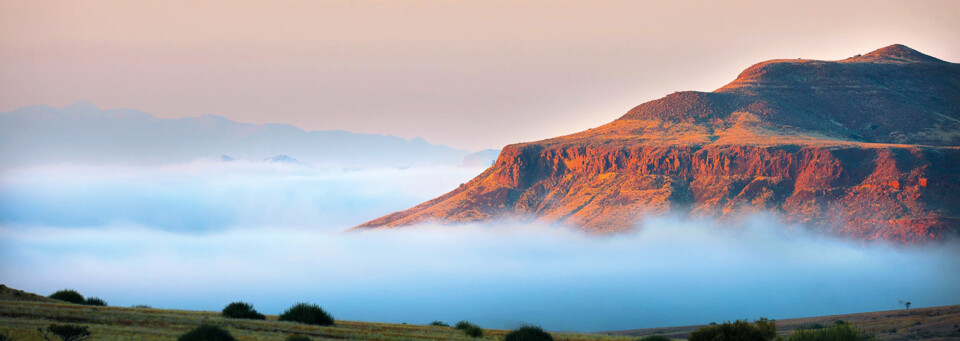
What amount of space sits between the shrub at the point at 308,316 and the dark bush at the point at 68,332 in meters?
14.7

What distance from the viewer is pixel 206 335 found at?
39.8 m

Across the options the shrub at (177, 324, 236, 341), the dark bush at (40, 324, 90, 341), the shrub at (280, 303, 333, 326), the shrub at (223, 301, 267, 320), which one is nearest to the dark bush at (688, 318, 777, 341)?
the shrub at (177, 324, 236, 341)

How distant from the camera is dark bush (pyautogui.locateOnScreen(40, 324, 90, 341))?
38.3 m

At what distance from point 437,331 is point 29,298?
22.9m

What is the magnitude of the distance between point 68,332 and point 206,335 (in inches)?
215

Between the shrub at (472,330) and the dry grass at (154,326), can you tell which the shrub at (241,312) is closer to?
the dry grass at (154,326)

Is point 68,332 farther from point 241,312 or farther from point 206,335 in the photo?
point 241,312

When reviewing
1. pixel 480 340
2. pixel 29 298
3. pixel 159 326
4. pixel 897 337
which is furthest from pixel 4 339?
pixel 897 337

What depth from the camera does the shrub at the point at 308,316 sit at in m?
52.8

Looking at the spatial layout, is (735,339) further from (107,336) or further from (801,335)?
(107,336)

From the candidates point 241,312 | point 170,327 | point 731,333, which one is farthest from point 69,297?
point 731,333

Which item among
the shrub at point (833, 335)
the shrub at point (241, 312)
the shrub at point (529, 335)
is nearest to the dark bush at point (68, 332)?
the shrub at point (241, 312)

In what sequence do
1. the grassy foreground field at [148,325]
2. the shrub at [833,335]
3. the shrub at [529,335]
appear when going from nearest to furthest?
the shrub at [833,335]
the grassy foreground field at [148,325]
the shrub at [529,335]

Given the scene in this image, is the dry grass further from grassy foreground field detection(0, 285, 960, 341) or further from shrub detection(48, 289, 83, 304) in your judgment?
shrub detection(48, 289, 83, 304)
